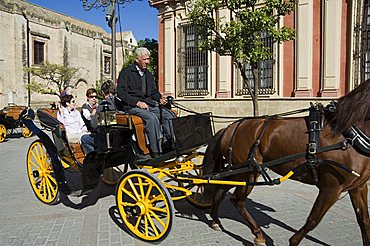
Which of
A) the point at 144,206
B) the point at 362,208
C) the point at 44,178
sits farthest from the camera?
the point at 44,178

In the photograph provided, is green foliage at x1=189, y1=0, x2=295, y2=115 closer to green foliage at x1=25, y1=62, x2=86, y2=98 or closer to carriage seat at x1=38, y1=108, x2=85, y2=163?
carriage seat at x1=38, y1=108, x2=85, y2=163

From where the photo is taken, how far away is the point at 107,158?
4.91m

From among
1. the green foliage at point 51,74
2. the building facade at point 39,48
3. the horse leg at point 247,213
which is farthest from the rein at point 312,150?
the green foliage at point 51,74

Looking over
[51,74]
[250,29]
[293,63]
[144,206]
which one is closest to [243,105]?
[293,63]

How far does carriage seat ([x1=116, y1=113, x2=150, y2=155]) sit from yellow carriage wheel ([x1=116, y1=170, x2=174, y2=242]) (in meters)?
0.45

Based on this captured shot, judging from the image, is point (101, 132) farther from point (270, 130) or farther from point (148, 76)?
point (270, 130)

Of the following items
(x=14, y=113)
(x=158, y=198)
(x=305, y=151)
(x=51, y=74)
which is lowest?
(x=158, y=198)

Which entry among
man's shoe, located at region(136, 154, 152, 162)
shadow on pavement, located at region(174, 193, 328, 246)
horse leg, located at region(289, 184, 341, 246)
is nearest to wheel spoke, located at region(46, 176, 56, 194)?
man's shoe, located at region(136, 154, 152, 162)

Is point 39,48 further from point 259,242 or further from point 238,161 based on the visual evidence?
point 259,242

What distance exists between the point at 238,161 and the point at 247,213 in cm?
65

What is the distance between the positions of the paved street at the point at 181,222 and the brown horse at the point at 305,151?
0.54 m

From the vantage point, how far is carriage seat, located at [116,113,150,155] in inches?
175

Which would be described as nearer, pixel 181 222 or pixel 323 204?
pixel 323 204

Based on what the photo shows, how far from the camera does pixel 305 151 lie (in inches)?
130
